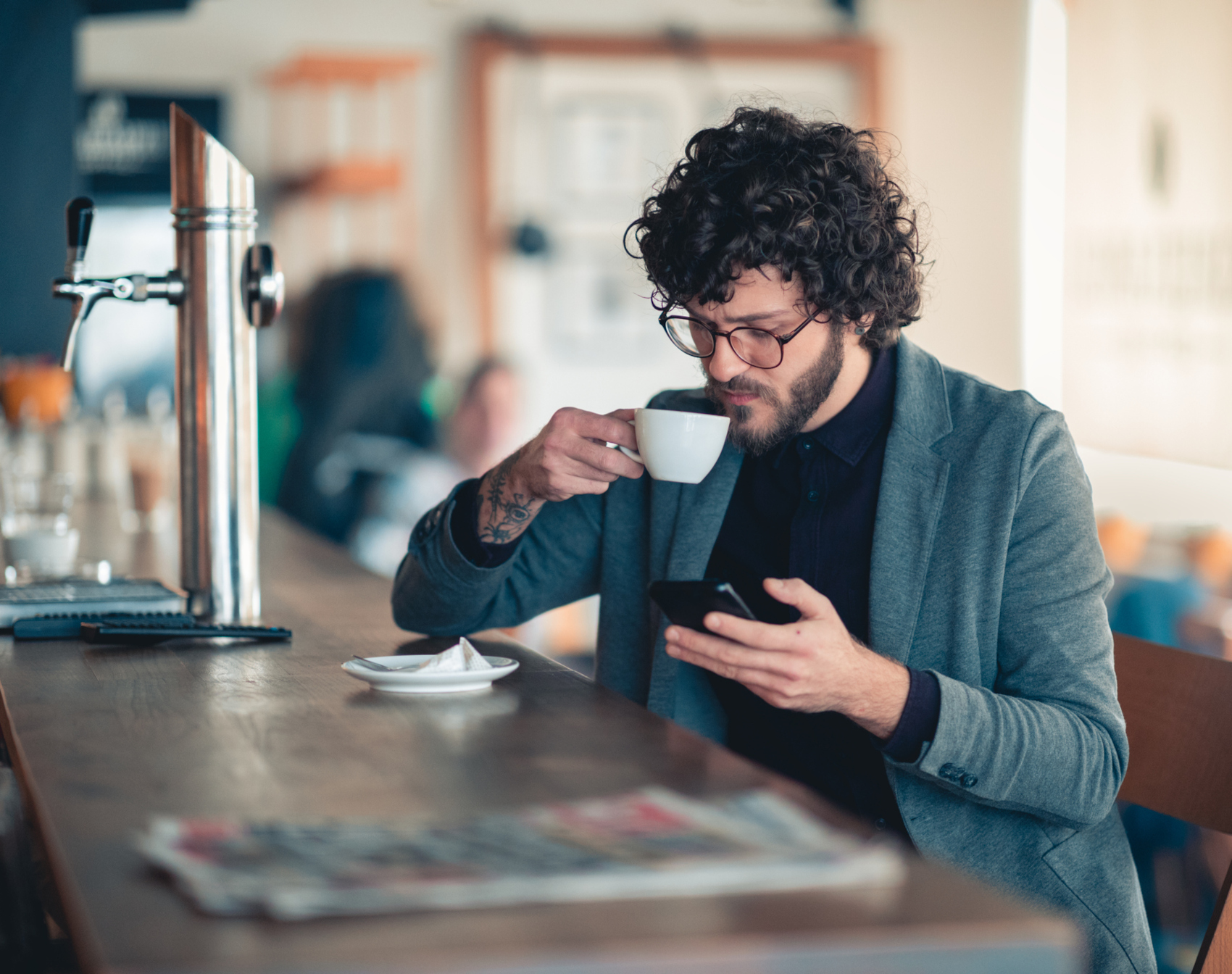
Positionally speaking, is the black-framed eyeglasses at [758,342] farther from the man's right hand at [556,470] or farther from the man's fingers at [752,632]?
the man's fingers at [752,632]

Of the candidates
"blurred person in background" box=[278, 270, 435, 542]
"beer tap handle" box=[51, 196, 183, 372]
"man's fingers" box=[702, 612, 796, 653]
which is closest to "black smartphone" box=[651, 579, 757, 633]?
"man's fingers" box=[702, 612, 796, 653]

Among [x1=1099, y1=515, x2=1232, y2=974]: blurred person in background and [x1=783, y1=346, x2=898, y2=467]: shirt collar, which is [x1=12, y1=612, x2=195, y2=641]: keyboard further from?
[x1=1099, y1=515, x2=1232, y2=974]: blurred person in background

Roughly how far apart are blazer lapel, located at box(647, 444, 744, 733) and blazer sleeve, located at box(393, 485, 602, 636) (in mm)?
118

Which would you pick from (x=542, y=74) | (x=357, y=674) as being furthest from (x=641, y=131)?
(x=357, y=674)

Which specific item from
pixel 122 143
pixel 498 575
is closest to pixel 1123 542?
pixel 498 575

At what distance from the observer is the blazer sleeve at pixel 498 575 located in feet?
4.85

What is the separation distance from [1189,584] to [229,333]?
9.64ft

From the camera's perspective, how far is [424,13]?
19.1 feet

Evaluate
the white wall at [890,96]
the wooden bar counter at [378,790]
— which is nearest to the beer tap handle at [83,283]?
the wooden bar counter at [378,790]

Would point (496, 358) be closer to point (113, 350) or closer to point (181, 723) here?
point (113, 350)

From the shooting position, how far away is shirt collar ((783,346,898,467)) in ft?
5.02

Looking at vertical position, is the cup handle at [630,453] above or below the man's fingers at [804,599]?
above

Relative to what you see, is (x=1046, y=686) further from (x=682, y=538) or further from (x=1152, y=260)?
(x=1152, y=260)

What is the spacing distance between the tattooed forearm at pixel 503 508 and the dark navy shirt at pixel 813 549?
0.5 inches
